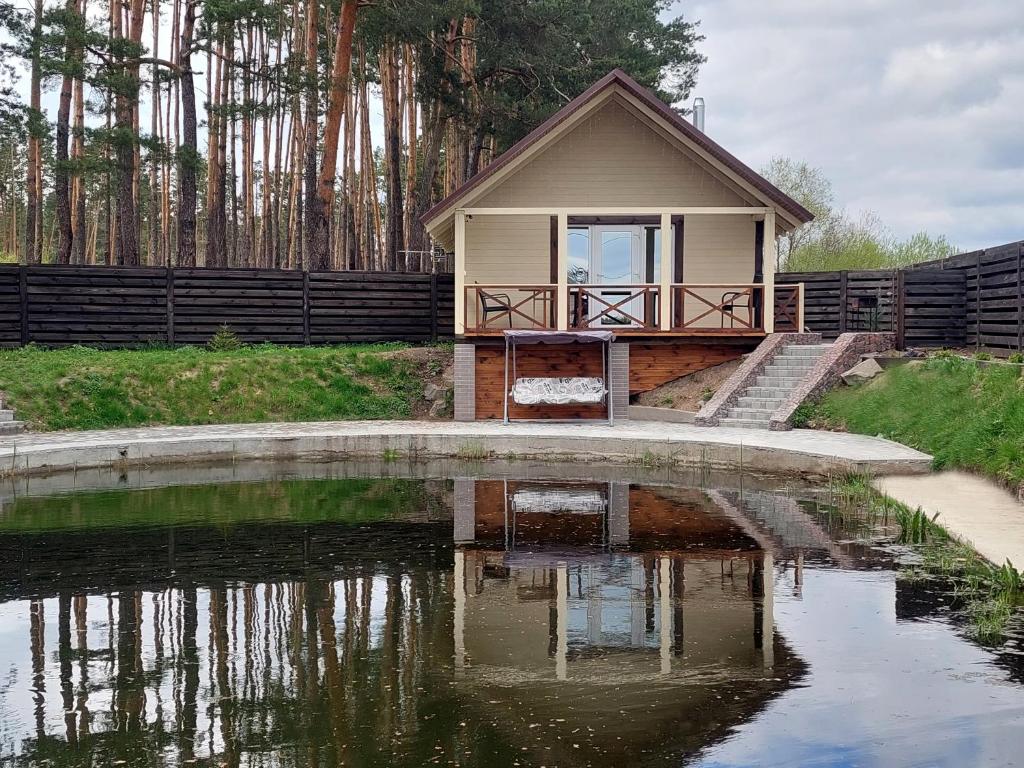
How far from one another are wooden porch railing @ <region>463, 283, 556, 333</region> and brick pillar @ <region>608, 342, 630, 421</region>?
149 cm

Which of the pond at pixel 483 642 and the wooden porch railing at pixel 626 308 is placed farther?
the wooden porch railing at pixel 626 308

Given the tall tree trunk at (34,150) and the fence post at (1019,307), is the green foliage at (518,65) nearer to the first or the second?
the tall tree trunk at (34,150)

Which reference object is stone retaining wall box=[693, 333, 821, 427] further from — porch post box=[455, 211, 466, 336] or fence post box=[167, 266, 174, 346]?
fence post box=[167, 266, 174, 346]

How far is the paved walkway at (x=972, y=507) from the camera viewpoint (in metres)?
7.95

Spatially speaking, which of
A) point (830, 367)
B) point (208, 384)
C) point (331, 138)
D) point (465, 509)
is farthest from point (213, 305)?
point (465, 509)

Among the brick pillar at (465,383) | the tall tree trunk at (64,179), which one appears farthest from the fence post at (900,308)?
the tall tree trunk at (64,179)

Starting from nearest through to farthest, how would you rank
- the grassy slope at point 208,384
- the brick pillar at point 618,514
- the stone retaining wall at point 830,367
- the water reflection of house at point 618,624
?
the water reflection of house at point 618,624 → the brick pillar at point 618,514 → the stone retaining wall at point 830,367 → the grassy slope at point 208,384

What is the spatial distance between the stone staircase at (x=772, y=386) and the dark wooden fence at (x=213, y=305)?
776 cm

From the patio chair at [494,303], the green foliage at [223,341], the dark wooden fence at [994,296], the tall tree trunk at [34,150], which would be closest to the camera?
the dark wooden fence at [994,296]

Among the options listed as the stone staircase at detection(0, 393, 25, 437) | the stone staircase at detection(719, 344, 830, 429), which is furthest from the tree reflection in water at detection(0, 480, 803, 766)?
the stone staircase at detection(719, 344, 830, 429)

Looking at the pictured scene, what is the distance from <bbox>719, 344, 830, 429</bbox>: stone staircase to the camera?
55.2ft

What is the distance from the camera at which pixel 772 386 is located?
17734 mm

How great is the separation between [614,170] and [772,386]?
204 inches

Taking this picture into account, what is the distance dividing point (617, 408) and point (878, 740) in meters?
14.0
